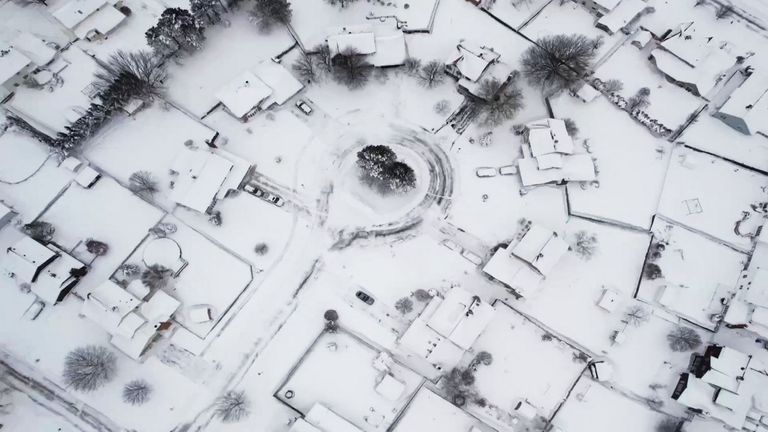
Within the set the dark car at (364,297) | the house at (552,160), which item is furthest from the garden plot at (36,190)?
the house at (552,160)

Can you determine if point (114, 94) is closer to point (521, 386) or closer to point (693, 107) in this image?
point (521, 386)

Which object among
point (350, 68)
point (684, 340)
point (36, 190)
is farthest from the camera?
point (350, 68)

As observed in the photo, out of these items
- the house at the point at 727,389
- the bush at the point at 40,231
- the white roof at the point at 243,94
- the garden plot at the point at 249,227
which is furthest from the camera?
the white roof at the point at 243,94

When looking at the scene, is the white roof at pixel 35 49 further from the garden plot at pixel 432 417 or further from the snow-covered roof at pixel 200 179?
the garden plot at pixel 432 417

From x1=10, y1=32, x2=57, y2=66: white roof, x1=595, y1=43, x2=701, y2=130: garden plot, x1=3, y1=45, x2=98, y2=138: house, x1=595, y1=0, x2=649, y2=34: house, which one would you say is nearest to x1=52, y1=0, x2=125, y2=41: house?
x1=3, y1=45, x2=98, y2=138: house

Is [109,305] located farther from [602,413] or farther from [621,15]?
[621,15]

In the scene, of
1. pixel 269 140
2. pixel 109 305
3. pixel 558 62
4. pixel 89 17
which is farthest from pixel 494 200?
pixel 89 17
